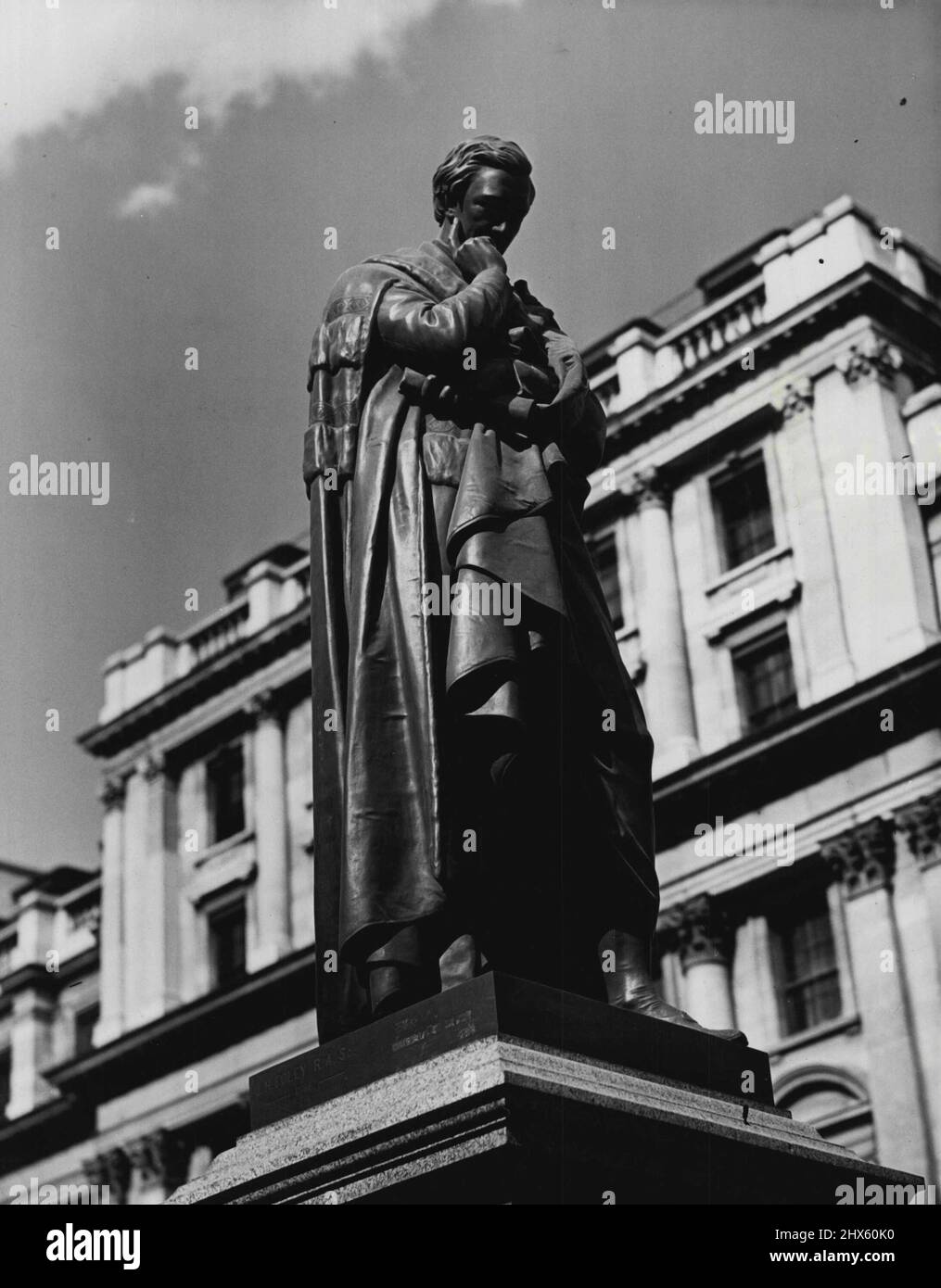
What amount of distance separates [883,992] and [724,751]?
474cm

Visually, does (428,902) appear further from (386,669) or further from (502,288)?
(502,288)

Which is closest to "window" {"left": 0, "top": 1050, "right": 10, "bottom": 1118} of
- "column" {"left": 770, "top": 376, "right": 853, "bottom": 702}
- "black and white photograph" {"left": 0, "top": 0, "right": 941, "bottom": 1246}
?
"black and white photograph" {"left": 0, "top": 0, "right": 941, "bottom": 1246}

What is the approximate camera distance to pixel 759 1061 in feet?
20.2

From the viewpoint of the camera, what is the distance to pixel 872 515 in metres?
32.7

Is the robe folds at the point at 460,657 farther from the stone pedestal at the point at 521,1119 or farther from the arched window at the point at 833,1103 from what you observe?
the arched window at the point at 833,1103

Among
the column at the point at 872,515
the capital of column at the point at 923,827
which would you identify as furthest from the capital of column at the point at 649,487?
the capital of column at the point at 923,827

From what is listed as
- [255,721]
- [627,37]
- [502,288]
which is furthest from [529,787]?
[255,721]

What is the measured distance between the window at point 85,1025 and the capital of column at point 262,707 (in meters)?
8.70

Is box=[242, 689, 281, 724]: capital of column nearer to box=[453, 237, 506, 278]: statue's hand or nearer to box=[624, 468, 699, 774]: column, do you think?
box=[624, 468, 699, 774]: column

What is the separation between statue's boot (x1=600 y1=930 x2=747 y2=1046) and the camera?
6.12 meters

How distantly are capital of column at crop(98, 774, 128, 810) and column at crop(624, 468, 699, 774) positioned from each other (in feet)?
48.2

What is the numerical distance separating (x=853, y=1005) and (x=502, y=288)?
24.0 m

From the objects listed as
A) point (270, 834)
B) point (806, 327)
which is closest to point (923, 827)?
point (806, 327)
